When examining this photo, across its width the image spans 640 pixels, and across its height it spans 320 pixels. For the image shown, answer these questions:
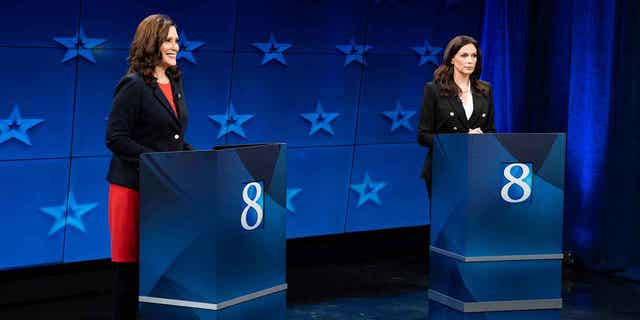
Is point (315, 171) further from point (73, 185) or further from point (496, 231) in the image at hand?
point (496, 231)

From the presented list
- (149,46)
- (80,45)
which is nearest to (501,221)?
(149,46)

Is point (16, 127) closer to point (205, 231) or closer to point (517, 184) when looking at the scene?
point (205, 231)

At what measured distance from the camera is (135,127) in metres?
3.48

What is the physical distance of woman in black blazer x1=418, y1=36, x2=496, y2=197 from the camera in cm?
438

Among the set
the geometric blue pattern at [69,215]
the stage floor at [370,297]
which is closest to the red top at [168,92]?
the stage floor at [370,297]

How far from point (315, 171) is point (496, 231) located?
2658 millimetres

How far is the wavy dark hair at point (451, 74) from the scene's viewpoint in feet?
14.4

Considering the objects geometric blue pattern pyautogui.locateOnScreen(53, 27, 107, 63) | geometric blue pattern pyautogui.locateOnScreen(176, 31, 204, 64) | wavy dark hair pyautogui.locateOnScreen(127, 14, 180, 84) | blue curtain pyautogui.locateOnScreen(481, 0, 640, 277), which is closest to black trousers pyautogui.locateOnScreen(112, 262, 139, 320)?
wavy dark hair pyautogui.locateOnScreen(127, 14, 180, 84)

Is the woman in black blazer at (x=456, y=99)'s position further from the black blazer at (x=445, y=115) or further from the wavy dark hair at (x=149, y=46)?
the wavy dark hair at (x=149, y=46)

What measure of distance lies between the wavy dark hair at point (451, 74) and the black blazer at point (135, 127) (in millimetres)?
1472

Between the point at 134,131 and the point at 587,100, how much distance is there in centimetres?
378

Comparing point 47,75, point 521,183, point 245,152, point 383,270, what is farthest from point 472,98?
point 47,75

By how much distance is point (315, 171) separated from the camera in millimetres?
6551

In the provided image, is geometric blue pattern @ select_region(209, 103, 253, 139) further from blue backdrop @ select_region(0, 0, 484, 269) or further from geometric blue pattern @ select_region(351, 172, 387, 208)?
geometric blue pattern @ select_region(351, 172, 387, 208)
